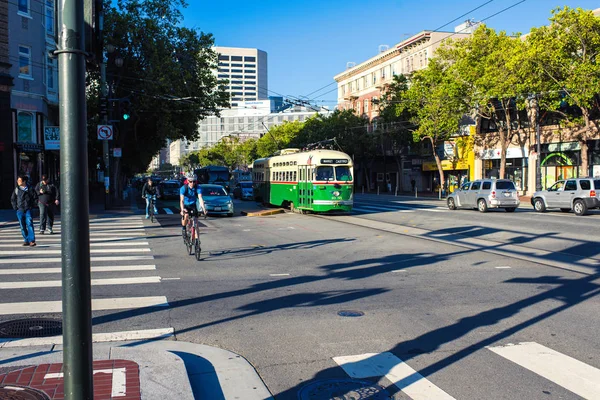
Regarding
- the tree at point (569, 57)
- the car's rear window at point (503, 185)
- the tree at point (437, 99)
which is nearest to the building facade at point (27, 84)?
the car's rear window at point (503, 185)

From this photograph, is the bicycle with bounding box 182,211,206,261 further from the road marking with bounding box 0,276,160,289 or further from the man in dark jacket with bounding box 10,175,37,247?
the man in dark jacket with bounding box 10,175,37,247

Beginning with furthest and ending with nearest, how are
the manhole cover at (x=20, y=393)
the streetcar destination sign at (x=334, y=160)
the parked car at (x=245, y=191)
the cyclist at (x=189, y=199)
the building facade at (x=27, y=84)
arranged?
the parked car at (x=245, y=191), the building facade at (x=27, y=84), the streetcar destination sign at (x=334, y=160), the cyclist at (x=189, y=199), the manhole cover at (x=20, y=393)

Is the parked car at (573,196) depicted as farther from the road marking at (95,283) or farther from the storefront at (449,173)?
the storefront at (449,173)

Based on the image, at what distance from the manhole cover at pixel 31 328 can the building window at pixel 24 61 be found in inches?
1058

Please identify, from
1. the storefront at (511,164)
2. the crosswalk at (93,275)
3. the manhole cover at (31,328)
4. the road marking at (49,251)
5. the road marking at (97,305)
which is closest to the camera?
the manhole cover at (31,328)

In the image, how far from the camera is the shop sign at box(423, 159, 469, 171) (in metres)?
55.5

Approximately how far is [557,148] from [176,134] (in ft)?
94.4

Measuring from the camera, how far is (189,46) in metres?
39.2

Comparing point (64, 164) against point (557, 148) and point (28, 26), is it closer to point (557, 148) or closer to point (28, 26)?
point (28, 26)

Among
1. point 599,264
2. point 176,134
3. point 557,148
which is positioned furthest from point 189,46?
point 599,264

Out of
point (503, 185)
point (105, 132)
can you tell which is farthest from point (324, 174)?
point (105, 132)

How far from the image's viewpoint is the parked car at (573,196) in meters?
25.1

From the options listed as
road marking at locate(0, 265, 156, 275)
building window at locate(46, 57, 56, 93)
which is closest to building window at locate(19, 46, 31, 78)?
building window at locate(46, 57, 56, 93)

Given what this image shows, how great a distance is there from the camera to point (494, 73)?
38844mm
